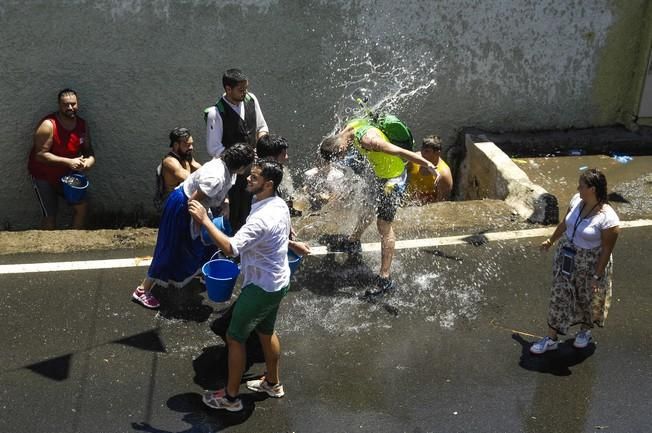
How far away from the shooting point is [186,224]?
6.25m

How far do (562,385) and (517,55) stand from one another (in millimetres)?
5389

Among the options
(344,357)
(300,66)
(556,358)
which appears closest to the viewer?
(344,357)

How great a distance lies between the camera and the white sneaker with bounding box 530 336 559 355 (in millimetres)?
6098

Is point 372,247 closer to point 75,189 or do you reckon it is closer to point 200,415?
point 200,415

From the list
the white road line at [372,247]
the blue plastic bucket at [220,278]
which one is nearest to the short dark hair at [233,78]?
the white road line at [372,247]

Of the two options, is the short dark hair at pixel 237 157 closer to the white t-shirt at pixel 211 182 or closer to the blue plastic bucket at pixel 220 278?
the white t-shirt at pixel 211 182

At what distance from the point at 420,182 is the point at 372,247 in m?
1.30


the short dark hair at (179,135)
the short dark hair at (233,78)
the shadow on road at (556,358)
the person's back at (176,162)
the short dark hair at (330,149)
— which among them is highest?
the short dark hair at (233,78)

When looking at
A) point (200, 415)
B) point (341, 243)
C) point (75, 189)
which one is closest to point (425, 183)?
point (341, 243)

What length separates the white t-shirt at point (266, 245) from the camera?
4.92 m

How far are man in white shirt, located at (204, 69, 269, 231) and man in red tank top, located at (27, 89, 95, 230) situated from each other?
6.21 feet

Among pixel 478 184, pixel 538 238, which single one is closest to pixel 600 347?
pixel 538 238

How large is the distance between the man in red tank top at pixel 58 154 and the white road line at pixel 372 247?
1.51 m

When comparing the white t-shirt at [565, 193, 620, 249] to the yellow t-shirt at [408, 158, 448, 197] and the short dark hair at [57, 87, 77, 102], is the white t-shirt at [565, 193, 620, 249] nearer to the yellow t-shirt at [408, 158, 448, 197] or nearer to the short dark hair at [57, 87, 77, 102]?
the yellow t-shirt at [408, 158, 448, 197]
